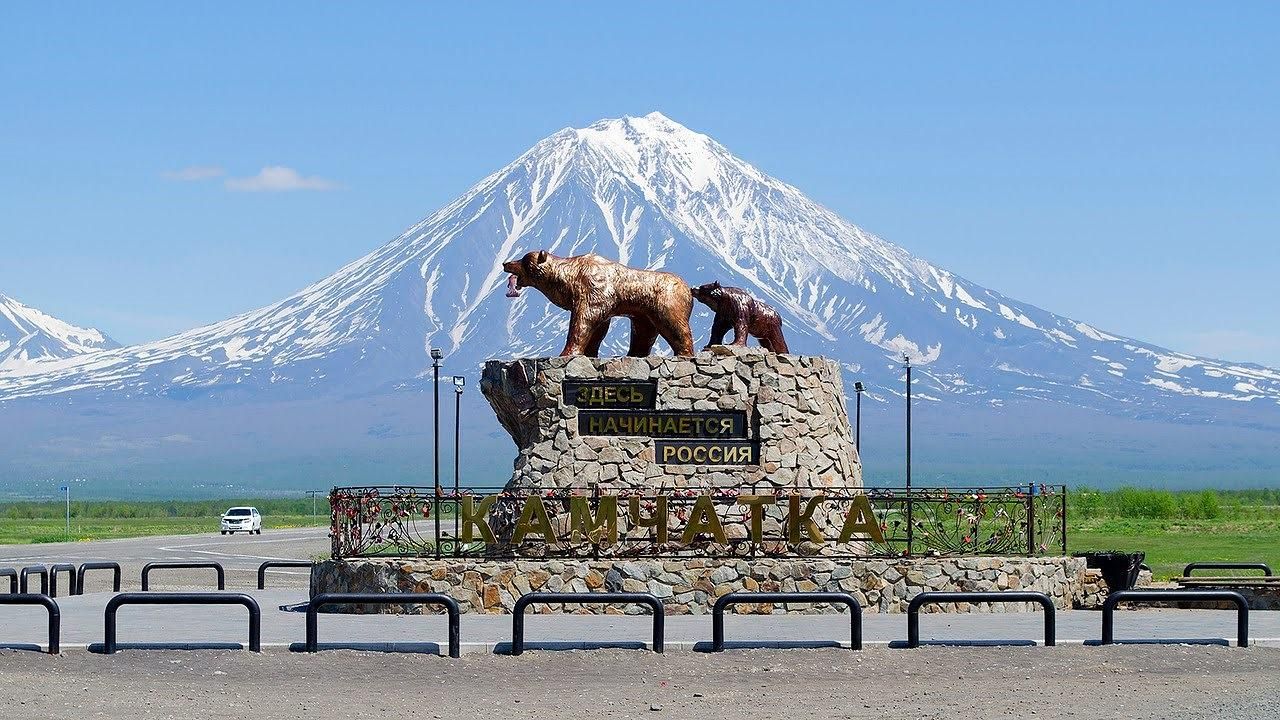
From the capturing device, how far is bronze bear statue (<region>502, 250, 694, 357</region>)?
2703 centimetres

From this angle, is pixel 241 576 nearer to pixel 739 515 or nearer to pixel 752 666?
pixel 739 515

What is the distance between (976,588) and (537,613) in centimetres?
517

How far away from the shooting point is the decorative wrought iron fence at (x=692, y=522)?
23469 millimetres

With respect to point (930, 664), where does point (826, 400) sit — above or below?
above

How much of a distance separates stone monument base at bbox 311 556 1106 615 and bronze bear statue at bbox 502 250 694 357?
15.0 feet

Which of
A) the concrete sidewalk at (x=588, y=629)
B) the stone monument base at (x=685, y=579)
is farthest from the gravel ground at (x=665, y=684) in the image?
the stone monument base at (x=685, y=579)

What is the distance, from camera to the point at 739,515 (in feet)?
80.8

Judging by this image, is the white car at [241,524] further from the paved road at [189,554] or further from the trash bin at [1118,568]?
the trash bin at [1118,568]

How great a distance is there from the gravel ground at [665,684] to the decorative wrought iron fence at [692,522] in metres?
5.22

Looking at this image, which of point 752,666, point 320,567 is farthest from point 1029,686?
point 320,567

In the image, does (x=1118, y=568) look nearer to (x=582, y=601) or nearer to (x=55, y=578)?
(x=582, y=601)

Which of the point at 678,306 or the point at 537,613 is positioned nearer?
the point at 537,613

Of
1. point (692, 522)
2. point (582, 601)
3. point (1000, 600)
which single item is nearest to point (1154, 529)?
point (692, 522)

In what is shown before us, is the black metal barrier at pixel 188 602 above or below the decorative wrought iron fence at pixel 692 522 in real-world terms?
below
